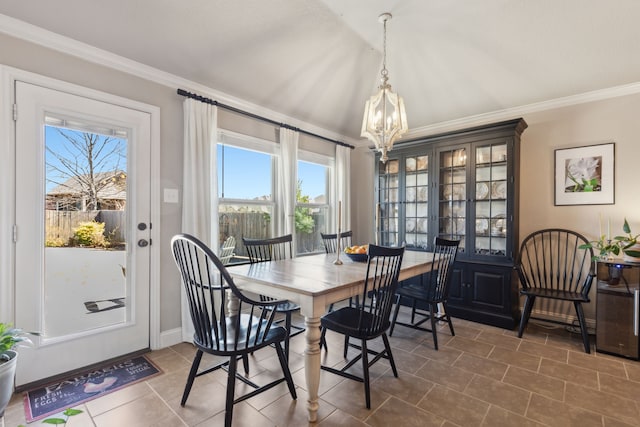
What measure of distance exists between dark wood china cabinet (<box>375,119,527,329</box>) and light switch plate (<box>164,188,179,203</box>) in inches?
86.5

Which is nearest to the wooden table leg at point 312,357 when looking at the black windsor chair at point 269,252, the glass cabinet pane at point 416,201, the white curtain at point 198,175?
the black windsor chair at point 269,252

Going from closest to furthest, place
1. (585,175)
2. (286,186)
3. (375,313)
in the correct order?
(375,313) → (585,175) → (286,186)

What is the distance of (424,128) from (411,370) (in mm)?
3198

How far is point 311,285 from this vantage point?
184cm

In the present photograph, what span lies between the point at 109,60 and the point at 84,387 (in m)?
2.44

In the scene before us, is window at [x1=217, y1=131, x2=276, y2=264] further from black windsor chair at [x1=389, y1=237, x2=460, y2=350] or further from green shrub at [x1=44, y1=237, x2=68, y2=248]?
black windsor chair at [x1=389, y1=237, x2=460, y2=350]

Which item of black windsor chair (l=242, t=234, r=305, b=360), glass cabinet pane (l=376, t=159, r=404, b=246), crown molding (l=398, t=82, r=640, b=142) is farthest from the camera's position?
glass cabinet pane (l=376, t=159, r=404, b=246)

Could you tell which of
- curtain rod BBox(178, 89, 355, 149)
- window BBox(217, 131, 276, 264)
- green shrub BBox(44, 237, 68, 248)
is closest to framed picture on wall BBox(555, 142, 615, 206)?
curtain rod BBox(178, 89, 355, 149)

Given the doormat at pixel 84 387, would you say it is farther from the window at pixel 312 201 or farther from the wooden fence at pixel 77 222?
the window at pixel 312 201

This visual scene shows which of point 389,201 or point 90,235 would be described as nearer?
point 90,235

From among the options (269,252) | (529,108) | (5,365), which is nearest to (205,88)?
(269,252)

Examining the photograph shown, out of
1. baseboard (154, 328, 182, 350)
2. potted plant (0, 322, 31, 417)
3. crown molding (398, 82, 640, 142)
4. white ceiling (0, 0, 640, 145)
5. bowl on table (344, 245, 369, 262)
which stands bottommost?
baseboard (154, 328, 182, 350)

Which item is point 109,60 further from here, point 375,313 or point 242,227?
point 375,313

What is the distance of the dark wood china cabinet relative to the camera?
3248 mm
